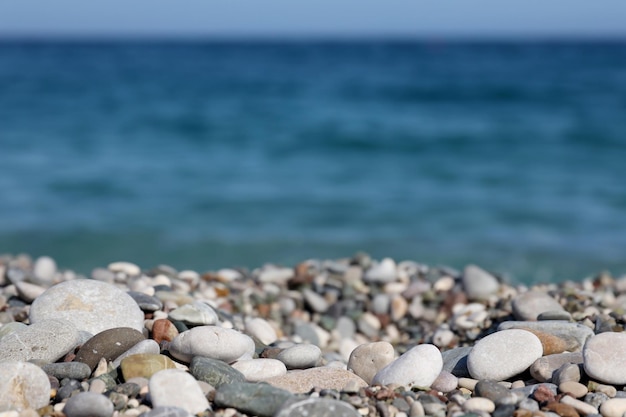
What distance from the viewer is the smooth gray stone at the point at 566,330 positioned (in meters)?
2.73

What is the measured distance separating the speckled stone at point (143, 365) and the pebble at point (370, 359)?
658 mm

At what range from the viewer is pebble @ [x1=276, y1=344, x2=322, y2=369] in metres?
2.57

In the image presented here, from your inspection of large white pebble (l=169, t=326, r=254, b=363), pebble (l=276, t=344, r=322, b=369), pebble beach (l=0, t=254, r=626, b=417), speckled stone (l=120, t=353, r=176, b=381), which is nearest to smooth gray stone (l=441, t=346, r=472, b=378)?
pebble beach (l=0, t=254, r=626, b=417)

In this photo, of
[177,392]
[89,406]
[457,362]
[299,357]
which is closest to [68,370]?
[89,406]

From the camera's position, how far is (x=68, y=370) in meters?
2.33

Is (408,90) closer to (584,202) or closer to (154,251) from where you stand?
(584,202)

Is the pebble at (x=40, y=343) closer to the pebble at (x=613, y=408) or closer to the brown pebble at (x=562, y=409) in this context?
the brown pebble at (x=562, y=409)

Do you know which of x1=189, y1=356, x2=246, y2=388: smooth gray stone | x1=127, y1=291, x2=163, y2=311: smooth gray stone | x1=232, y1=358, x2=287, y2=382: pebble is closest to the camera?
x1=189, y1=356, x2=246, y2=388: smooth gray stone

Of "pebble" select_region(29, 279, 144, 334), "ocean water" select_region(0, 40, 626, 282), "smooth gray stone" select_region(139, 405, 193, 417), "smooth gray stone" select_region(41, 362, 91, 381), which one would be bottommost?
"ocean water" select_region(0, 40, 626, 282)

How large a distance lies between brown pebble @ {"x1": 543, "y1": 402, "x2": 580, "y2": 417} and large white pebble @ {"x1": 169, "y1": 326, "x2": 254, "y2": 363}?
0.98 m

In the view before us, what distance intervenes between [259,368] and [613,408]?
108 centimetres

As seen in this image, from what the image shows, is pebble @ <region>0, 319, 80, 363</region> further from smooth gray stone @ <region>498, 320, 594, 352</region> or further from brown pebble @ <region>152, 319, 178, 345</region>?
smooth gray stone @ <region>498, 320, 594, 352</region>

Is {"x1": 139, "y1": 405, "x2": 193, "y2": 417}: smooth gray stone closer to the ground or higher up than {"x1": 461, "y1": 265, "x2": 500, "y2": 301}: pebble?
higher up

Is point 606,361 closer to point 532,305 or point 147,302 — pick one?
point 532,305
